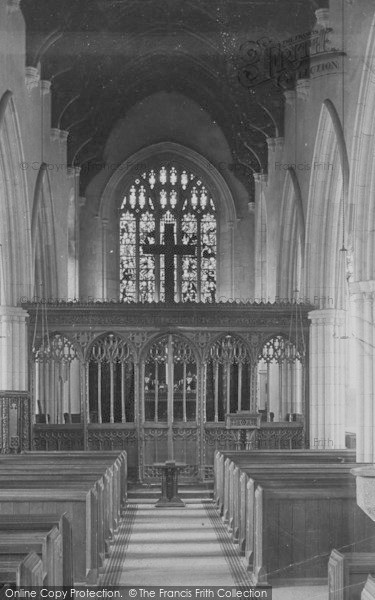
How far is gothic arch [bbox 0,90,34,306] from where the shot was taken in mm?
17516

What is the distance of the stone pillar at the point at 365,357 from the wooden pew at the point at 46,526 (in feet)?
26.0

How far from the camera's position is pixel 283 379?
69.6 feet

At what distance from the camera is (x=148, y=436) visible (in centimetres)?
1744

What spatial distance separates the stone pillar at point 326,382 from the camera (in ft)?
57.5

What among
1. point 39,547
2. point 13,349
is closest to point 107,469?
point 39,547

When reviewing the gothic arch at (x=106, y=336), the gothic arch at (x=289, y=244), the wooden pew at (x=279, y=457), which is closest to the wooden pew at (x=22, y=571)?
the wooden pew at (x=279, y=457)

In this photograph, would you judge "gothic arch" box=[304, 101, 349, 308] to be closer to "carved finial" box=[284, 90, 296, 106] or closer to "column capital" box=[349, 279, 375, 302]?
"carved finial" box=[284, 90, 296, 106]

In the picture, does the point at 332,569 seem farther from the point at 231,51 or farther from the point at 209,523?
the point at 231,51

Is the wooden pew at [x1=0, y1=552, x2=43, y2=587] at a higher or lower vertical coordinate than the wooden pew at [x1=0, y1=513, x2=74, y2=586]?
higher

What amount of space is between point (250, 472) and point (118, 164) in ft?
59.1

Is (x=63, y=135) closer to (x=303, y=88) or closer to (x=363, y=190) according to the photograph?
(x=303, y=88)

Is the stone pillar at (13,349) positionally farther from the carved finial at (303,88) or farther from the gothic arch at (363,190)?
the carved finial at (303,88)

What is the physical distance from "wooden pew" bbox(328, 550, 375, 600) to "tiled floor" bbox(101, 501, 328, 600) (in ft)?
6.75

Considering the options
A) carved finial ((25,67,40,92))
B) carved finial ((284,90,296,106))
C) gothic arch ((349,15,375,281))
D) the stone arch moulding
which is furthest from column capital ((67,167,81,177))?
gothic arch ((349,15,375,281))
